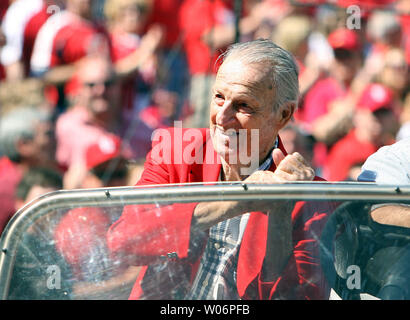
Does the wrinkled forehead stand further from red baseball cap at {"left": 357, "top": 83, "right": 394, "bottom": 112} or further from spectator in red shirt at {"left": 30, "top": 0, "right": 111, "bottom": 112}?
spectator in red shirt at {"left": 30, "top": 0, "right": 111, "bottom": 112}

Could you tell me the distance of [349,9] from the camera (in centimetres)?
585

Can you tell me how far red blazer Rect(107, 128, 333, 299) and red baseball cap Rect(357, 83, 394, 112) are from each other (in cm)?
344

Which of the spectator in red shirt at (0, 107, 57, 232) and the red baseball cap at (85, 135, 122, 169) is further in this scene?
the red baseball cap at (85, 135, 122, 169)

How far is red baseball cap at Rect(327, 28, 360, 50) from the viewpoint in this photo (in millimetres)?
5992

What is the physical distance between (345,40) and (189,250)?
13.8 feet

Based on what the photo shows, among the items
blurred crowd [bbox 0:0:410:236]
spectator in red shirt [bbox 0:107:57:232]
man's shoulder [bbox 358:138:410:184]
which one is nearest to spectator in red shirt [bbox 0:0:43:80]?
blurred crowd [bbox 0:0:410:236]

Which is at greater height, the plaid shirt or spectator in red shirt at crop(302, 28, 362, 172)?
spectator in red shirt at crop(302, 28, 362, 172)

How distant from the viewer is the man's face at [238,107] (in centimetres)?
272

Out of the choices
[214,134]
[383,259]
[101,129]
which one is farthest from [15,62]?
[383,259]

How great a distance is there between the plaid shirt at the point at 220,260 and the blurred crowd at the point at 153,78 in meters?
2.18

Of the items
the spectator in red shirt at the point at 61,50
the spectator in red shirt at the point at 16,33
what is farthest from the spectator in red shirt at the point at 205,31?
the spectator in red shirt at the point at 16,33

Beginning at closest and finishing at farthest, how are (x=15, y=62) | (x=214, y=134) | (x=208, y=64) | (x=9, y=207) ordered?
(x=214, y=134) < (x=9, y=207) < (x=15, y=62) < (x=208, y=64)
